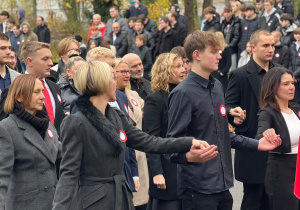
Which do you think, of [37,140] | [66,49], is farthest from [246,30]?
[37,140]

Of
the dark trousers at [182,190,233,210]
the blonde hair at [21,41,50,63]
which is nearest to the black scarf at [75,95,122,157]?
the dark trousers at [182,190,233,210]

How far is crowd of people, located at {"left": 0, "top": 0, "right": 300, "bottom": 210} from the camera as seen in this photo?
4938 millimetres

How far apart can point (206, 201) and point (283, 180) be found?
1417mm

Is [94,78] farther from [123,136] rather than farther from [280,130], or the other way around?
[280,130]

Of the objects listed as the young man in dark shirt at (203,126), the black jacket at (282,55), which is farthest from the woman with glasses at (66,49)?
the black jacket at (282,55)

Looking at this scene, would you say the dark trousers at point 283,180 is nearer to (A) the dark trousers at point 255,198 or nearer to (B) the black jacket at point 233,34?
(A) the dark trousers at point 255,198

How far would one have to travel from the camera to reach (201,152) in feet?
16.9

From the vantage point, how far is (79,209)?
4875 mm

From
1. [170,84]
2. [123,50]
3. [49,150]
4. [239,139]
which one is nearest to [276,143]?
[239,139]

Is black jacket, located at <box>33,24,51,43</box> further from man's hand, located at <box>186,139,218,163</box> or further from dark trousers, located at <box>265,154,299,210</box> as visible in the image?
man's hand, located at <box>186,139,218,163</box>

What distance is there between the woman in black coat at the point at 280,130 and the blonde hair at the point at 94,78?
7.44ft

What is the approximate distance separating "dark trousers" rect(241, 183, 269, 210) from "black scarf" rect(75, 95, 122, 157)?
314cm

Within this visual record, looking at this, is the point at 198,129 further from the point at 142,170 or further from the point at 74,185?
the point at 142,170

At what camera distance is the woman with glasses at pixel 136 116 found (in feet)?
24.4
